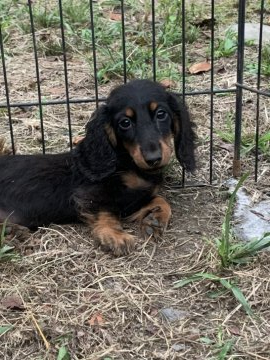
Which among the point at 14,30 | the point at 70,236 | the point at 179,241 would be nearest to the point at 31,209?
the point at 70,236

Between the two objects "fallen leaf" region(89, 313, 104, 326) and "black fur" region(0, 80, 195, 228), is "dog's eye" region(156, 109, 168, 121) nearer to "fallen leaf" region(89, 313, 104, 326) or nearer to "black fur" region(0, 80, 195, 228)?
"black fur" region(0, 80, 195, 228)

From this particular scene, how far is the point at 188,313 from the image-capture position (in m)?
2.80

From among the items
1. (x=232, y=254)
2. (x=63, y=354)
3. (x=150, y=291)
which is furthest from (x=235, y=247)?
(x=63, y=354)

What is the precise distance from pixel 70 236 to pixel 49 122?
1.54m

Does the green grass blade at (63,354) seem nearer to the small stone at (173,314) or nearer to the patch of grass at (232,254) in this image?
the small stone at (173,314)

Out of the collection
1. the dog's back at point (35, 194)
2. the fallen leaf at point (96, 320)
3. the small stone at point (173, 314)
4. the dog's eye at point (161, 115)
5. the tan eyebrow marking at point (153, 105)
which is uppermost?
the tan eyebrow marking at point (153, 105)

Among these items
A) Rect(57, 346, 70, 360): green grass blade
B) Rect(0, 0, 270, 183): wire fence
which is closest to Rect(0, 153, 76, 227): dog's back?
Rect(0, 0, 270, 183): wire fence

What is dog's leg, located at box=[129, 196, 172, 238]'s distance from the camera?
11.3 ft

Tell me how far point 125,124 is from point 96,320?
1.08m

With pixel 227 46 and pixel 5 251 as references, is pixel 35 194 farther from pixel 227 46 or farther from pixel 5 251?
pixel 227 46

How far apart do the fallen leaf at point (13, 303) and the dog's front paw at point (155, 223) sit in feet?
2.68

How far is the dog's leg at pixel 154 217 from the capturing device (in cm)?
343

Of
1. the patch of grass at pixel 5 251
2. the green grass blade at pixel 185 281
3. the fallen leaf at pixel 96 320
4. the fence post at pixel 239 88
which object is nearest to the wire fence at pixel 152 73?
A: the fence post at pixel 239 88

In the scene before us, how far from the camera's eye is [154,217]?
11.4ft
